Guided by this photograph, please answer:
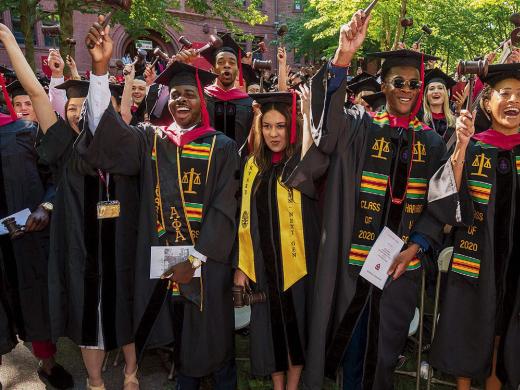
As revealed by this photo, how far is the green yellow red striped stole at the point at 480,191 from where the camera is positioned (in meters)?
2.57

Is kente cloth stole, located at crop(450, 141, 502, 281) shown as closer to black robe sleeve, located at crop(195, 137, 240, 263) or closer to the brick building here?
black robe sleeve, located at crop(195, 137, 240, 263)

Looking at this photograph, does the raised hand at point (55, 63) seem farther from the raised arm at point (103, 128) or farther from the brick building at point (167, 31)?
the brick building at point (167, 31)

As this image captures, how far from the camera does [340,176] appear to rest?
264 centimetres

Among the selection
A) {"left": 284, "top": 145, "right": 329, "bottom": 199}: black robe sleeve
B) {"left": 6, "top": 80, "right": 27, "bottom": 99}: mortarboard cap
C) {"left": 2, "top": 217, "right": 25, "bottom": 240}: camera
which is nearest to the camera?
{"left": 284, "top": 145, "right": 329, "bottom": 199}: black robe sleeve

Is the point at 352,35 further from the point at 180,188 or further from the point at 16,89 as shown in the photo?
the point at 16,89

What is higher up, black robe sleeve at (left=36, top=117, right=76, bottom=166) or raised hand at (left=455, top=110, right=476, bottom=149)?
raised hand at (left=455, top=110, right=476, bottom=149)

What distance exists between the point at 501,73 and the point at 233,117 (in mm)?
2338

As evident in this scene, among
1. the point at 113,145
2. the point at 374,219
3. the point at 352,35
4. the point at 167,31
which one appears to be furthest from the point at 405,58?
the point at 167,31

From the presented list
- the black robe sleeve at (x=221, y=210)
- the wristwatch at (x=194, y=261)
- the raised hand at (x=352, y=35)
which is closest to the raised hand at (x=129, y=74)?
the black robe sleeve at (x=221, y=210)

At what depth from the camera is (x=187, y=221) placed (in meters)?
2.73

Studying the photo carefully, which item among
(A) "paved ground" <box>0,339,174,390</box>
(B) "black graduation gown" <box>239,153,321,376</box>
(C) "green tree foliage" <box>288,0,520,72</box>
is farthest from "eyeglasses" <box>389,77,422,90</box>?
(C) "green tree foliage" <box>288,0,520,72</box>

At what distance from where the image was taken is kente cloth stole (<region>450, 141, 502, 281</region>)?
2566mm

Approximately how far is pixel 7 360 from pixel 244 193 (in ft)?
8.36

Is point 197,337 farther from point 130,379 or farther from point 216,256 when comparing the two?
point 130,379
